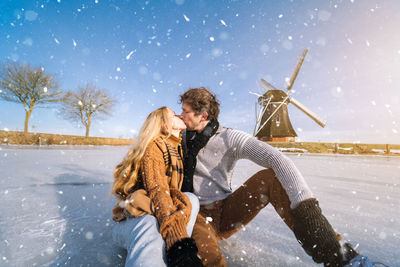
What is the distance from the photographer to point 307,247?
1006 millimetres

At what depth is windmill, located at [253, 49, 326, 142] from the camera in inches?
790

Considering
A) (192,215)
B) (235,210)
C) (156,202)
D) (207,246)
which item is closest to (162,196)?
(156,202)

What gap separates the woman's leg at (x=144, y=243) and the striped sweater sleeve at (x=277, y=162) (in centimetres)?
77

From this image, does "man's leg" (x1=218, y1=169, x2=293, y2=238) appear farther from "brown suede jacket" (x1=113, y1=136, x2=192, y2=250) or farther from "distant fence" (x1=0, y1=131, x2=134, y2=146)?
"distant fence" (x1=0, y1=131, x2=134, y2=146)

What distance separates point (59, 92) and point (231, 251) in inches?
849

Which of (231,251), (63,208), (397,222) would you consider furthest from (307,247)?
(63,208)

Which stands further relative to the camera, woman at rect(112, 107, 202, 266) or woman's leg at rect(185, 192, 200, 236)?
woman's leg at rect(185, 192, 200, 236)

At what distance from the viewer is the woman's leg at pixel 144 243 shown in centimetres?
90

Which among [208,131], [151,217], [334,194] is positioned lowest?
[334,194]

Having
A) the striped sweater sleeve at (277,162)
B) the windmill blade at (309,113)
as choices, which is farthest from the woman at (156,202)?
the windmill blade at (309,113)

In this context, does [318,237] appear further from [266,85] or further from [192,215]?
[266,85]

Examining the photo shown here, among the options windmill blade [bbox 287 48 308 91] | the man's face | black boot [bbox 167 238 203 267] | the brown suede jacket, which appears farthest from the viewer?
windmill blade [bbox 287 48 308 91]

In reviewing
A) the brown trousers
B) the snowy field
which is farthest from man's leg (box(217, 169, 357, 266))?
the snowy field

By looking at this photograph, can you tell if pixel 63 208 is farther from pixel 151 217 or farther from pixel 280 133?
pixel 280 133
